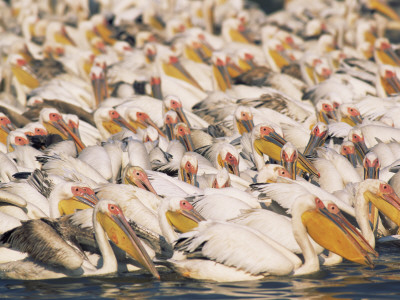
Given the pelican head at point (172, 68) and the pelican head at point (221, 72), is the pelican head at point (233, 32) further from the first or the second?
the pelican head at point (221, 72)

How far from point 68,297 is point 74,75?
7.55 m

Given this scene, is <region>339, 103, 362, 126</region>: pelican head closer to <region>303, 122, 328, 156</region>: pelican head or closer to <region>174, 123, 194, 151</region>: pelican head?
<region>303, 122, 328, 156</region>: pelican head

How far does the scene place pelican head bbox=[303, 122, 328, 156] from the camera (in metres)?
7.57

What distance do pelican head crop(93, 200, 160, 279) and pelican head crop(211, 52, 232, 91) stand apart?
5762 millimetres

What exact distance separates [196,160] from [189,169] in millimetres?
92

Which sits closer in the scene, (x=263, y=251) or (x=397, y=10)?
(x=263, y=251)

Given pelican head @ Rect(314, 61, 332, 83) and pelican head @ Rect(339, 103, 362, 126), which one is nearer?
pelican head @ Rect(339, 103, 362, 126)

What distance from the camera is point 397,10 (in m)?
19.4

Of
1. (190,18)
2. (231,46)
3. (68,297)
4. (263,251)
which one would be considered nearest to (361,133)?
(263,251)

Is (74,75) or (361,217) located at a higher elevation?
(74,75)

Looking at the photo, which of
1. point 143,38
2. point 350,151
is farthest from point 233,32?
point 350,151

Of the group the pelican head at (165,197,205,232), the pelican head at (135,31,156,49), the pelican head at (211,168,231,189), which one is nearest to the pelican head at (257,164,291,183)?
the pelican head at (211,168,231,189)

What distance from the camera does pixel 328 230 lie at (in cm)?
518

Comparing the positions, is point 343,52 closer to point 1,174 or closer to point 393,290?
point 1,174
